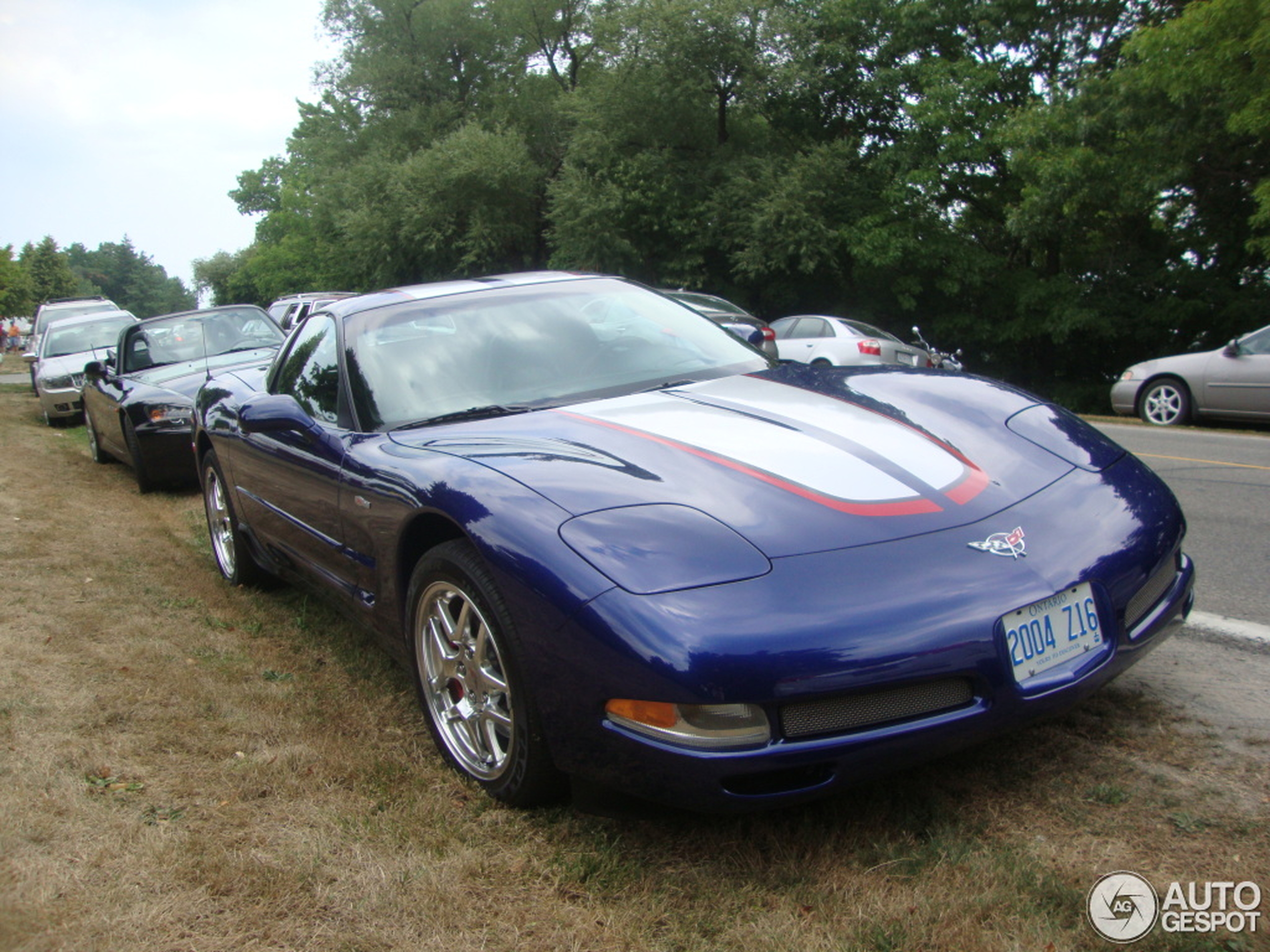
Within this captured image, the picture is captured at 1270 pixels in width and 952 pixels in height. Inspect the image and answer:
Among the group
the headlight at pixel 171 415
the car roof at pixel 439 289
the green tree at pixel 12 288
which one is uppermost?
the green tree at pixel 12 288

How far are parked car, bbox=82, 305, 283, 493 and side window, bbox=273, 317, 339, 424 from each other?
353 centimetres

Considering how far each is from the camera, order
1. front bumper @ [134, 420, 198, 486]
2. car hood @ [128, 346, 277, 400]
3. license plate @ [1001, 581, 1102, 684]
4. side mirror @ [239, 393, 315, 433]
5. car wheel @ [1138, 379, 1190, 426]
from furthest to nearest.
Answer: car wheel @ [1138, 379, 1190, 426] → car hood @ [128, 346, 277, 400] → front bumper @ [134, 420, 198, 486] → side mirror @ [239, 393, 315, 433] → license plate @ [1001, 581, 1102, 684]

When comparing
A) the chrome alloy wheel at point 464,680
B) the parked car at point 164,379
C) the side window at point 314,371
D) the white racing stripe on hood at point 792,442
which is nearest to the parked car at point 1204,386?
the parked car at point 164,379

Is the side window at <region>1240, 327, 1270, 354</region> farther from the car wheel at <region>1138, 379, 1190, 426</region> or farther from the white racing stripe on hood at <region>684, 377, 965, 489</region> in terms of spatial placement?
the white racing stripe on hood at <region>684, 377, 965, 489</region>

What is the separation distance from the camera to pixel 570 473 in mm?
2750

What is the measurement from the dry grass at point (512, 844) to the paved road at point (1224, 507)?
144 centimetres

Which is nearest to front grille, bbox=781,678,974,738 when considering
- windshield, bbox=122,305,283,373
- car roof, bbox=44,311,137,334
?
windshield, bbox=122,305,283,373

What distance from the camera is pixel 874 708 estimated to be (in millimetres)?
2252

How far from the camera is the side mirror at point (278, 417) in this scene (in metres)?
3.83

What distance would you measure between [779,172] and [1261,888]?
27.7 metres

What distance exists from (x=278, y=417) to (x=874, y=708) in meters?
2.50

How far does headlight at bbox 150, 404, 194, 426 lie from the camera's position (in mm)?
8336

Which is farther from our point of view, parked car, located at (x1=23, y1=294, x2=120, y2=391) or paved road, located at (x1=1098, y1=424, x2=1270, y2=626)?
parked car, located at (x1=23, y1=294, x2=120, y2=391)

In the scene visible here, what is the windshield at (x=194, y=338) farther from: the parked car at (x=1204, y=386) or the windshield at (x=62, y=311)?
the windshield at (x=62, y=311)
